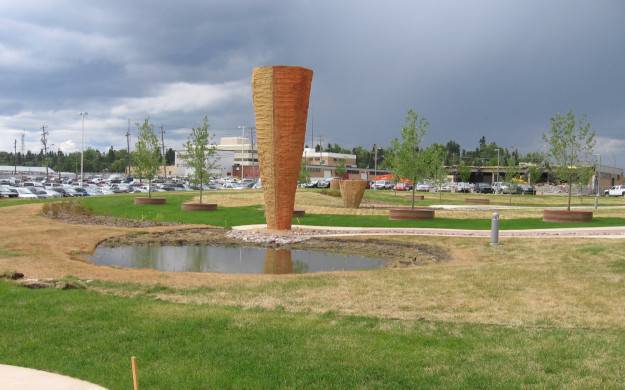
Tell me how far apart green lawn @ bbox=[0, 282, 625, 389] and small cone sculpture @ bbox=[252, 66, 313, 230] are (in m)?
12.9

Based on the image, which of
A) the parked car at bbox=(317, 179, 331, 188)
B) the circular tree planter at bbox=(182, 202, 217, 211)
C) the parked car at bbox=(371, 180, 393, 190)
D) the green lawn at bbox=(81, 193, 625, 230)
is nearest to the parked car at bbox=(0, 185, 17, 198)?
the green lawn at bbox=(81, 193, 625, 230)

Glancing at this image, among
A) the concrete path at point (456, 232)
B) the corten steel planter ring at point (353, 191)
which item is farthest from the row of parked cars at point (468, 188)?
the concrete path at point (456, 232)

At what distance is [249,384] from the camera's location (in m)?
5.49

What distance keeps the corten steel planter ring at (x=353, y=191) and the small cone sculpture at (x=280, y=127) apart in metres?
12.3

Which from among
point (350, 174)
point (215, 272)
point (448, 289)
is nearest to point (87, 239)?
point (215, 272)

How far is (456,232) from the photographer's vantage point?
21297 mm

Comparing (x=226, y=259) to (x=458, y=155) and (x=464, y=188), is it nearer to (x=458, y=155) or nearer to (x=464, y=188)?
(x=464, y=188)

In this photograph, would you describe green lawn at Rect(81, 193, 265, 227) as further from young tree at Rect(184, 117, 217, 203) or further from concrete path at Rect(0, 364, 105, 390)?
concrete path at Rect(0, 364, 105, 390)

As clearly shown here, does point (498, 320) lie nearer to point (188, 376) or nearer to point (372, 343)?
point (372, 343)

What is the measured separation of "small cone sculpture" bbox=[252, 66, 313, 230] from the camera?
2072cm

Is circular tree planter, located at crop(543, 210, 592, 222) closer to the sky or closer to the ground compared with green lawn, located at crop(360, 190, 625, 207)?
closer to the sky

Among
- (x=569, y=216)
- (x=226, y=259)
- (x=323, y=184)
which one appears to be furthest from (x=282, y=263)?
(x=323, y=184)

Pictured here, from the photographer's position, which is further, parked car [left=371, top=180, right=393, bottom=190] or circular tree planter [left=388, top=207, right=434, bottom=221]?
parked car [left=371, top=180, right=393, bottom=190]

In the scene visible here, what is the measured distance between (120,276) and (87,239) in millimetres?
7964
